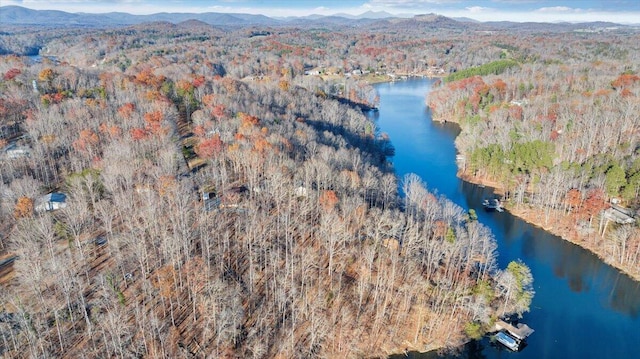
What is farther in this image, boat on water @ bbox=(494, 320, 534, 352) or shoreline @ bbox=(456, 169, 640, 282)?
shoreline @ bbox=(456, 169, 640, 282)

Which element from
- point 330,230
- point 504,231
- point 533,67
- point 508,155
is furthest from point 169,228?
point 533,67

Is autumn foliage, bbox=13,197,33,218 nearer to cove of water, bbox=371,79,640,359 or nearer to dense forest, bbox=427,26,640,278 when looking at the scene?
cove of water, bbox=371,79,640,359

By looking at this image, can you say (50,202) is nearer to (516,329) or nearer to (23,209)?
(23,209)

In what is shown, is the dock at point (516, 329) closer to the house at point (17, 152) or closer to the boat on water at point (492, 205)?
the boat on water at point (492, 205)

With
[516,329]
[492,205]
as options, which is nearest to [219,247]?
[516,329]

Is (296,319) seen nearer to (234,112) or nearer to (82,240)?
(82,240)

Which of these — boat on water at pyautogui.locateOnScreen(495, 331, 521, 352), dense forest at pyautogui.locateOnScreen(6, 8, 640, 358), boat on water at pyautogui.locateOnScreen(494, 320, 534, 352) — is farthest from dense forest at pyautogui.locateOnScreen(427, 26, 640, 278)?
boat on water at pyautogui.locateOnScreen(495, 331, 521, 352)
